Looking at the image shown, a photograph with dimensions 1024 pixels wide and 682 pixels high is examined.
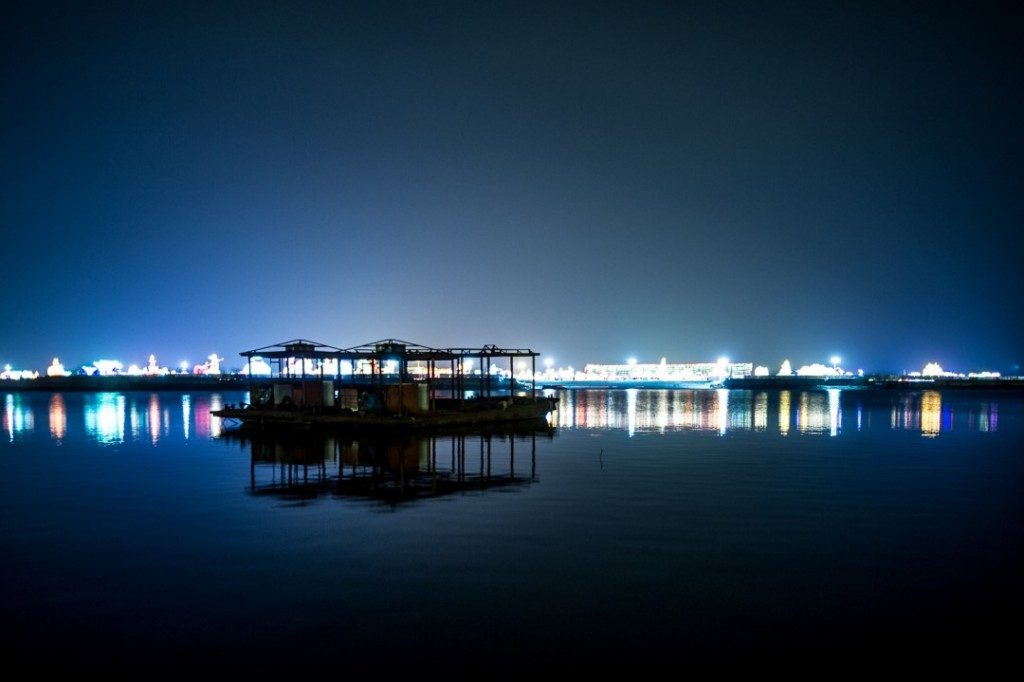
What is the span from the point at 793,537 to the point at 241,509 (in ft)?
38.8

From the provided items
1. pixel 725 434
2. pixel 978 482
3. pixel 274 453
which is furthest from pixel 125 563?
pixel 725 434

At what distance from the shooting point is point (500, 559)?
12172 millimetres

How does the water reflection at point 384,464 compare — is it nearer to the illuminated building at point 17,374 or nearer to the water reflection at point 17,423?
the water reflection at point 17,423

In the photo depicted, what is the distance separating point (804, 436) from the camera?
34594 mm

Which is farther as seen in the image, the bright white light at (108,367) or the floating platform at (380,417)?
the bright white light at (108,367)

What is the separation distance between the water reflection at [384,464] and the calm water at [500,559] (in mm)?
172

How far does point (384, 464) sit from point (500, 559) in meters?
11.7

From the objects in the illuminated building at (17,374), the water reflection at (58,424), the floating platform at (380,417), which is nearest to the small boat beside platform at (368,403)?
the floating platform at (380,417)

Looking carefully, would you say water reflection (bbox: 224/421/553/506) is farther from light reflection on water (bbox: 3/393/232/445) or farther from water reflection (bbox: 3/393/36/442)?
water reflection (bbox: 3/393/36/442)

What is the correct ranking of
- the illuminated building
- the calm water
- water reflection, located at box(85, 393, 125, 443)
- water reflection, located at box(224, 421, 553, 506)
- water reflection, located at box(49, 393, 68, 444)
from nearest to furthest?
1. the calm water
2. water reflection, located at box(224, 421, 553, 506)
3. water reflection, located at box(85, 393, 125, 443)
4. water reflection, located at box(49, 393, 68, 444)
5. the illuminated building

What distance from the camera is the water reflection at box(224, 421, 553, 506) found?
61.9ft

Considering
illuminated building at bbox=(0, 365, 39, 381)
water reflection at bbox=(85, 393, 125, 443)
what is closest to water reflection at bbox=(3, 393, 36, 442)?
water reflection at bbox=(85, 393, 125, 443)

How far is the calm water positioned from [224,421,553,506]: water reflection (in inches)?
6.8

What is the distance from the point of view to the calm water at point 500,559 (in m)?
8.77
